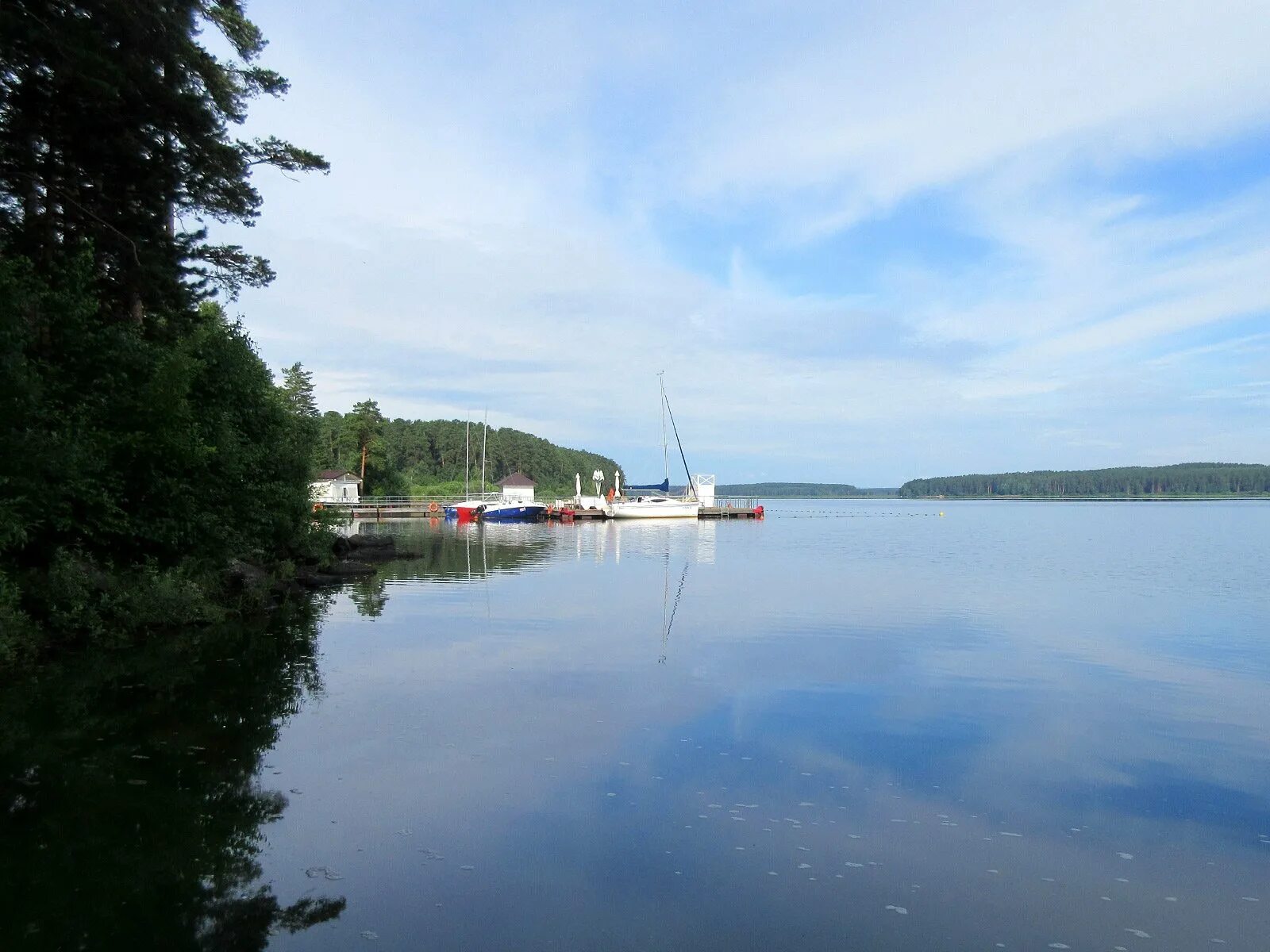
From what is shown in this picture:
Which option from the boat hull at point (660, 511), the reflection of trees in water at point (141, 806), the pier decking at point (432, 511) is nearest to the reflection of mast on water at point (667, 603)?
the reflection of trees in water at point (141, 806)

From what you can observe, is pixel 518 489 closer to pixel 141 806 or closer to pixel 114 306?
pixel 114 306

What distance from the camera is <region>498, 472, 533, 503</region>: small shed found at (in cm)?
9950

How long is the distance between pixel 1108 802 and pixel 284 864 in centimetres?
757

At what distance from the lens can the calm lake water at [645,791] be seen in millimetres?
6090

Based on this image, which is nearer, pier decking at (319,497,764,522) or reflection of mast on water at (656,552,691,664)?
reflection of mast on water at (656,552,691,664)

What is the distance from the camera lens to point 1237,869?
7082 mm

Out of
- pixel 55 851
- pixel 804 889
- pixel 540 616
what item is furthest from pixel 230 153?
pixel 804 889

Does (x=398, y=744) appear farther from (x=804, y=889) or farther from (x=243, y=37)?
(x=243, y=37)

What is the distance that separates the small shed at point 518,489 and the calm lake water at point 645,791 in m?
80.4

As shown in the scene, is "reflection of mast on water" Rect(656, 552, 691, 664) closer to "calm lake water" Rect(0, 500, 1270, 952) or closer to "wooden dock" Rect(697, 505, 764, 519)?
Result: "calm lake water" Rect(0, 500, 1270, 952)

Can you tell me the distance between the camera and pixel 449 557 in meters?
39.3

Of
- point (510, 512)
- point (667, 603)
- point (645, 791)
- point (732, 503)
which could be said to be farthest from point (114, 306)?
point (732, 503)

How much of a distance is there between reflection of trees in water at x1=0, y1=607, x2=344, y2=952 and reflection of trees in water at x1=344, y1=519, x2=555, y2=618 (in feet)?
27.9

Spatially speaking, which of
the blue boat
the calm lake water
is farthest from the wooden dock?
the calm lake water
